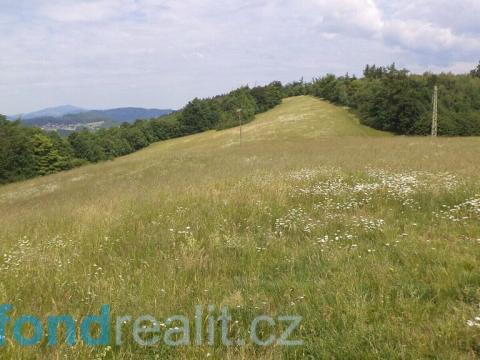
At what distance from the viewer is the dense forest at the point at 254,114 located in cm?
6719

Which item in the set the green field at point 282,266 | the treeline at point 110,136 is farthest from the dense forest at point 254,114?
the green field at point 282,266

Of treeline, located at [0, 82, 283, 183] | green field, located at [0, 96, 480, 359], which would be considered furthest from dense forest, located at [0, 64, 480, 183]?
green field, located at [0, 96, 480, 359]

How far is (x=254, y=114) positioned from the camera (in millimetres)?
104312

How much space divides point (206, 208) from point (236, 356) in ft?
15.3

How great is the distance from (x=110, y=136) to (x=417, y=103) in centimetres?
8029

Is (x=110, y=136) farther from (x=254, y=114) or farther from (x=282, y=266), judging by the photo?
(x=282, y=266)

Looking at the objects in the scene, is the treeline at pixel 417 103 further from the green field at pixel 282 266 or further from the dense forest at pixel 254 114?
the green field at pixel 282 266

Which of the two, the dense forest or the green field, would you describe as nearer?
the green field

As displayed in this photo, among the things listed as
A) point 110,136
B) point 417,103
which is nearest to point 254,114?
point 110,136

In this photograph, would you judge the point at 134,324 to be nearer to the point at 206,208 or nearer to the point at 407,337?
the point at 407,337

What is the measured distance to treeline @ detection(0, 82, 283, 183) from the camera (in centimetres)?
6731

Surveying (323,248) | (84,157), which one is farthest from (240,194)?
(84,157)

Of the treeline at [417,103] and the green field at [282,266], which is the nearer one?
the green field at [282,266]

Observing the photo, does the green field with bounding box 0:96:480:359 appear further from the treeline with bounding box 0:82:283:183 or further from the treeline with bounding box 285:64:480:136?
the treeline with bounding box 285:64:480:136
